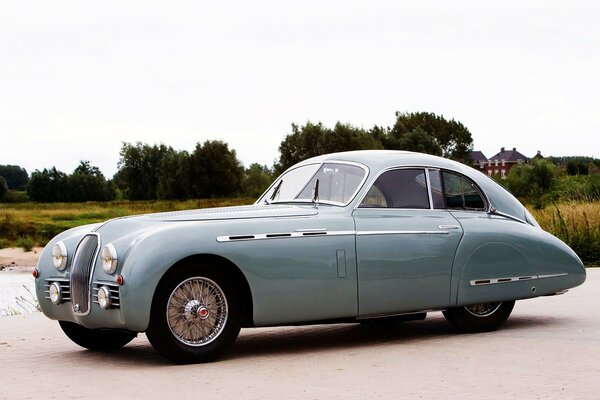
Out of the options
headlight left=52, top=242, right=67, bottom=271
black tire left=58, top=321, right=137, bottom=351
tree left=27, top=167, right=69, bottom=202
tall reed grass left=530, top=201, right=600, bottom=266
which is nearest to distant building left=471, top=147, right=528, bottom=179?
tree left=27, top=167, right=69, bottom=202

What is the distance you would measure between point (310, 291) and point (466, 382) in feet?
6.32

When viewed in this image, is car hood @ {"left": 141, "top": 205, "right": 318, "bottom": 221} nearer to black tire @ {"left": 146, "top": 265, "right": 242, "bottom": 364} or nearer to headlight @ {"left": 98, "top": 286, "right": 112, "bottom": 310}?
black tire @ {"left": 146, "top": 265, "right": 242, "bottom": 364}

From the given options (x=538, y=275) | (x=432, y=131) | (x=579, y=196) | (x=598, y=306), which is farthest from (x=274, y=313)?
(x=432, y=131)

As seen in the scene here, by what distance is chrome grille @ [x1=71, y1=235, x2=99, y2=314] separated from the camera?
839 centimetres

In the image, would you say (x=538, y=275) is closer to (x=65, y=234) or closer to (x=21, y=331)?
(x=65, y=234)

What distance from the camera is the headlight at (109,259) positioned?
8.05 m

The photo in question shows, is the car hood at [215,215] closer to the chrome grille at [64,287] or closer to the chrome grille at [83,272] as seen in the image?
the chrome grille at [83,272]

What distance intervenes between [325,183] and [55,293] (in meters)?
2.60

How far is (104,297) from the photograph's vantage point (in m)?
8.05

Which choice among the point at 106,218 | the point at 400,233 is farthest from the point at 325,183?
the point at 106,218

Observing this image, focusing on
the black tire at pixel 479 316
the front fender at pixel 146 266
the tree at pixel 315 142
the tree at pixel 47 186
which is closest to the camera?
the front fender at pixel 146 266

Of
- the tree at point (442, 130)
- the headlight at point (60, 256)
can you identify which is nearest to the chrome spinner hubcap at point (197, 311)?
the headlight at point (60, 256)

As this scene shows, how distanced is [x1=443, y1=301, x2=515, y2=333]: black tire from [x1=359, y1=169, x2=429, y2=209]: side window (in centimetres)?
108

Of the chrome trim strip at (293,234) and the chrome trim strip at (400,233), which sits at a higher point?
the chrome trim strip at (293,234)
